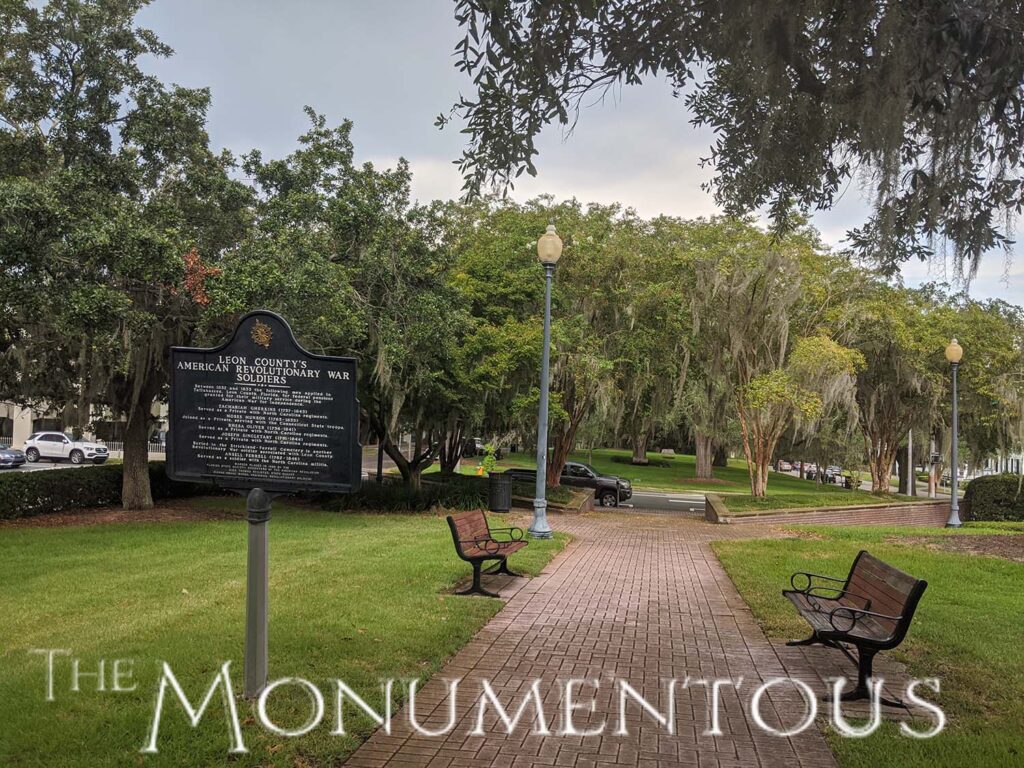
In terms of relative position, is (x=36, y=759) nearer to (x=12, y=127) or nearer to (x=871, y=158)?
(x=871, y=158)

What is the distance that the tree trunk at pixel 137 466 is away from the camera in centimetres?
1623

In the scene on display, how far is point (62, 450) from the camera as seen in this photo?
36.7 metres

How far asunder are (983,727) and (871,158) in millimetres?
3478

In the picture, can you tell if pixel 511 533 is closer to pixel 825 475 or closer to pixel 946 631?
pixel 946 631

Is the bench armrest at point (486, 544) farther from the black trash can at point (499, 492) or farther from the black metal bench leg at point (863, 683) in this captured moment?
the black trash can at point (499, 492)

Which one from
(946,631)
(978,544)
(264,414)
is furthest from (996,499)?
(264,414)

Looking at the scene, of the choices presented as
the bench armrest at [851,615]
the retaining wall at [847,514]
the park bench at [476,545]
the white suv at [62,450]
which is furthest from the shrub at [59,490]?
the white suv at [62,450]

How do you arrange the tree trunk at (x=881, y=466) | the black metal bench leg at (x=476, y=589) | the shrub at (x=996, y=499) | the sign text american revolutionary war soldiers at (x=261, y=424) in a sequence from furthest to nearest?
the tree trunk at (x=881, y=466)
the shrub at (x=996, y=499)
the black metal bench leg at (x=476, y=589)
the sign text american revolutionary war soldiers at (x=261, y=424)

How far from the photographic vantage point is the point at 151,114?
13.1m

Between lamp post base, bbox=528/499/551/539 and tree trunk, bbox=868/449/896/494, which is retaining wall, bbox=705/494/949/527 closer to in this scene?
tree trunk, bbox=868/449/896/494

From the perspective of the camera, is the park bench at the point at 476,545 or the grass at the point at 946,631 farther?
the park bench at the point at 476,545

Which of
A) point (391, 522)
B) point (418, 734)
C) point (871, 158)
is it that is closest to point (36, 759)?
point (418, 734)

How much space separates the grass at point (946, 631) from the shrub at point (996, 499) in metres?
10.8

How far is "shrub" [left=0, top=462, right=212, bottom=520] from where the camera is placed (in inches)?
577
